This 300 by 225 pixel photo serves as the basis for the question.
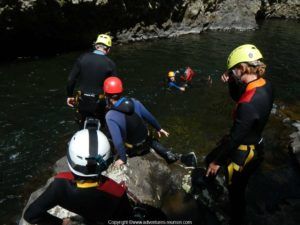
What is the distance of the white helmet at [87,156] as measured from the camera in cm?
397

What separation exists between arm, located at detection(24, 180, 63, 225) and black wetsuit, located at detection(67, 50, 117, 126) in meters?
4.70

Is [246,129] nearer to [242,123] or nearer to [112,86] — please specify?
[242,123]

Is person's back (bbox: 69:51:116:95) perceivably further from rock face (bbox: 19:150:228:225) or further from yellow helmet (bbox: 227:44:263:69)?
yellow helmet (bbox: 227:44:263:69)

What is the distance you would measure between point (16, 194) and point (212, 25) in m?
27.6

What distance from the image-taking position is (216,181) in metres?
8.15

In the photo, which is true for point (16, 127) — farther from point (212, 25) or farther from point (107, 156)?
point (212, 25)

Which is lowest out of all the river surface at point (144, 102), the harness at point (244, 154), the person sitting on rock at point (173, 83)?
the river surface at point (144, 102)

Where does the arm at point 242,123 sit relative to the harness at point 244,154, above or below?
above

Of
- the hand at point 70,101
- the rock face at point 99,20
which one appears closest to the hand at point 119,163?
the hand at point 70,101

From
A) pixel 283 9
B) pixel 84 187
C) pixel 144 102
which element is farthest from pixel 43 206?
pixel 283 9

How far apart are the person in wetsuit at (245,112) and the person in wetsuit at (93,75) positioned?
3736 millimetres

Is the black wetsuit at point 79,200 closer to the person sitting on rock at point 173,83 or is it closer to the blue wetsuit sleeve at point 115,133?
the blue wetsuit sleeve at point 115,133

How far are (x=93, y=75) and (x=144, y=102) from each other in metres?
6.40

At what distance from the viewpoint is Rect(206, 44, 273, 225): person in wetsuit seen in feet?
16.5
